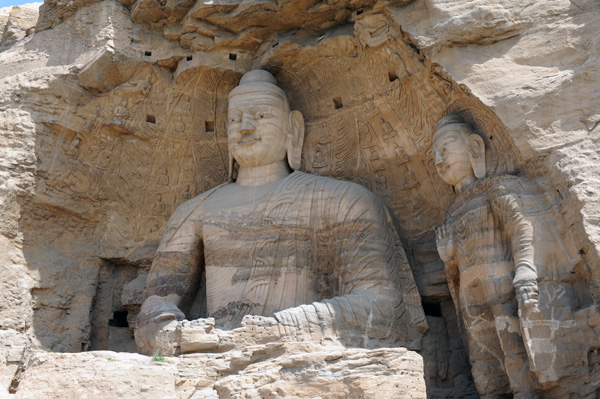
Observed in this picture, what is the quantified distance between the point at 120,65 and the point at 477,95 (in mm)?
3795

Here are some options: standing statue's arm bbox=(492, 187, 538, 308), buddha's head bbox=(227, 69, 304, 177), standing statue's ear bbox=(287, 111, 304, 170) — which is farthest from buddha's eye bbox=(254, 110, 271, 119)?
standing statue's arm bbox=(492, 187, 538, 308)

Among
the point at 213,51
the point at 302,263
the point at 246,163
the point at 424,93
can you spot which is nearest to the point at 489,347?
the point at 302,263

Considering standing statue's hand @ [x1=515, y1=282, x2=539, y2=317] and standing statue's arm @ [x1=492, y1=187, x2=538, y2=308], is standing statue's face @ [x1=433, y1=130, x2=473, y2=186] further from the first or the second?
standing statue's hand @ [x1=515, y1=282, x2=539, y2=317]

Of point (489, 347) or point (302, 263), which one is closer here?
point (489, 347)

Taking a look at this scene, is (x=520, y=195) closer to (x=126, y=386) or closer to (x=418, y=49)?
(x=418, y=49)

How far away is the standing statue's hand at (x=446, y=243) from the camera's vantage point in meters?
6.64

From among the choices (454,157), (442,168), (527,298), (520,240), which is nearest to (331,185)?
(442,168)

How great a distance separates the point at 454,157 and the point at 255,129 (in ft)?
7.14

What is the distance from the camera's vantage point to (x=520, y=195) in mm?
6172

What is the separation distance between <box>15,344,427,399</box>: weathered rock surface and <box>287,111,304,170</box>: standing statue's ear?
300 cm

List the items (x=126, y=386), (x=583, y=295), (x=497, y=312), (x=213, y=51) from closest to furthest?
1. (x=126, y=386)
2. (x=583, y=295)
3. (x=497, y=312)
4. (x=213, y=51)

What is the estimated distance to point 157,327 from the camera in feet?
21.7

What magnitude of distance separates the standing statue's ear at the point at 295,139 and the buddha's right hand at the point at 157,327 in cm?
205

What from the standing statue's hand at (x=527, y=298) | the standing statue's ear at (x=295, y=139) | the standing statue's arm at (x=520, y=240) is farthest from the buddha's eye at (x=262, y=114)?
the standing statue's hand at (x=527, y=298)
